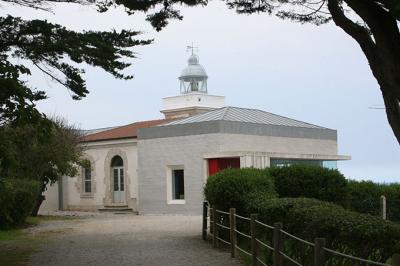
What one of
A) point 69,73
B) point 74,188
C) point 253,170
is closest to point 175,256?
point 253,170

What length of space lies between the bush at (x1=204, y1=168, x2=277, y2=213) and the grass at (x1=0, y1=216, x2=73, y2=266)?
4644 mm

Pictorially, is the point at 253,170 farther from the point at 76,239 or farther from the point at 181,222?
the point at 181,222

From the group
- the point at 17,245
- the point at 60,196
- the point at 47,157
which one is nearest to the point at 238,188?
the point at 17,245

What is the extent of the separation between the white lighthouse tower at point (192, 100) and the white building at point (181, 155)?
9.50 meters

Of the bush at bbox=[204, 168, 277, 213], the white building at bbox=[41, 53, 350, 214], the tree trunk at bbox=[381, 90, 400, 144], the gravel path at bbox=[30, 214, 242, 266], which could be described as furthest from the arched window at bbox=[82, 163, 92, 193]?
the tree trunk at bbox=[381, 90, 400, 144]

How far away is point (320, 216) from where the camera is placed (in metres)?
10.0

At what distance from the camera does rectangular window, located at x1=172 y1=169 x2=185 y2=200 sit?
3150cm

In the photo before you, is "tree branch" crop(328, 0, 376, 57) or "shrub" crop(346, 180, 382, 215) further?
"shrub" crop(346, 180, 382, 215)

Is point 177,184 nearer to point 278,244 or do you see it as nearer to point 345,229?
point 278,244

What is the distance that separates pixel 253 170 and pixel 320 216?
6.84 metres

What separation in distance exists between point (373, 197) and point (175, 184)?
11141mm

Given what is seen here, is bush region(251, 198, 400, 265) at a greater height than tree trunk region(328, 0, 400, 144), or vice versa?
tree trunk region(328, 0, 400, 144)

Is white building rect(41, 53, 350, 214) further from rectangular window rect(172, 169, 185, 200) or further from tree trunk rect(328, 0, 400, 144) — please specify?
tree trunk rect(328, 0, 400, 144)

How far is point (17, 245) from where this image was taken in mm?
18031
